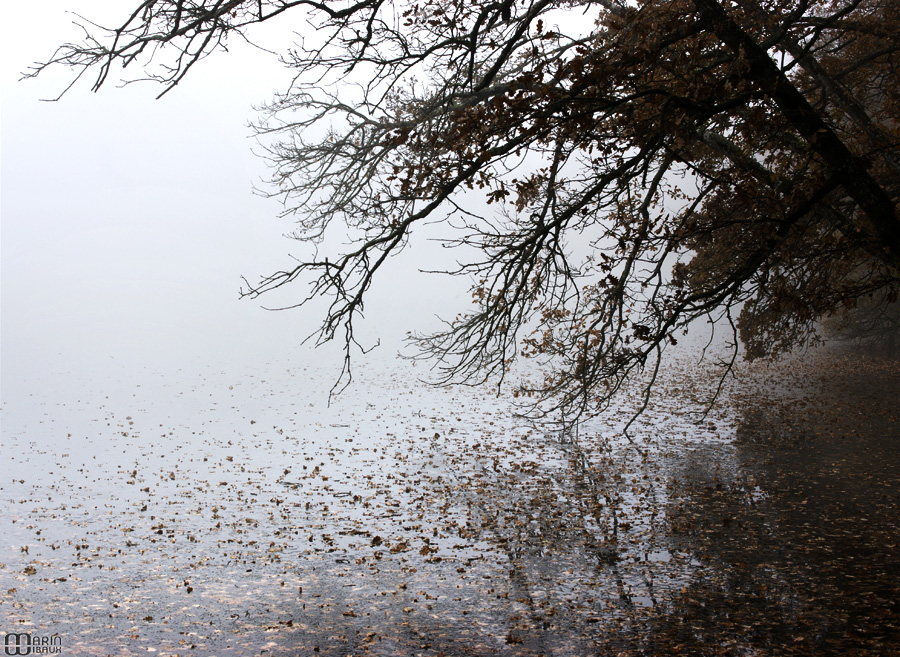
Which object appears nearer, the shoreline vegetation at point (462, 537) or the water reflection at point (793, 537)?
the water reflection at point (793, 537)

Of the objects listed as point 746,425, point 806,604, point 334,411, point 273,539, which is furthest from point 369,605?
point 334,411

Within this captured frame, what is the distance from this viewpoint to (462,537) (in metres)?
8.02

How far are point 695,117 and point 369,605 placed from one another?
5.16 metres

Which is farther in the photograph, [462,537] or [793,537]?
[462,537]

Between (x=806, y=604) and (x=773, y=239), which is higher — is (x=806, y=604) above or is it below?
below

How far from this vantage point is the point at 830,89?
10.1 m

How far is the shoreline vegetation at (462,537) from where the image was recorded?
5.58 metres

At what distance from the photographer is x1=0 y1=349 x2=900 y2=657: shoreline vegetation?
18.3 ft

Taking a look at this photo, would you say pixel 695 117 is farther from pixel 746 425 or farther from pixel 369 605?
pixel 746 425

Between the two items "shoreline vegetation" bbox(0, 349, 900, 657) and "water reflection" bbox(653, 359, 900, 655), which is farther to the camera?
"shoreline vegetation" bbox(0, 349, 900, 657)

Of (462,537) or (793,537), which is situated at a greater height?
(462,537)

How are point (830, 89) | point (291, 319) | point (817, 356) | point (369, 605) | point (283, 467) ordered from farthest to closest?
point (291, 319) < point (817, 356) < point (283, 467) < point (830, 89) < point (369, 605)

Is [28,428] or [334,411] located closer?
[28,428]

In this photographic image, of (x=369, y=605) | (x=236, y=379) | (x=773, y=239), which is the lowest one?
(x=369, y=605)
